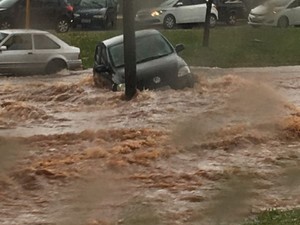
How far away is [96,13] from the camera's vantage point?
208cm

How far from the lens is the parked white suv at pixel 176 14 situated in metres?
1.54

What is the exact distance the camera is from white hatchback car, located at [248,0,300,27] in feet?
4.92

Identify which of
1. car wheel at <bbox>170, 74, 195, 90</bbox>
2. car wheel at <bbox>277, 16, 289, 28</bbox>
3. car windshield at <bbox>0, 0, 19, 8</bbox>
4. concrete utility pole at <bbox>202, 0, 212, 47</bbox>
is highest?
car windshield at <bbox>0, 0, 19, 8</bbox>

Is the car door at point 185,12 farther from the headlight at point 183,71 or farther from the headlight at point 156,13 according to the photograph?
the headlight at point 183,71

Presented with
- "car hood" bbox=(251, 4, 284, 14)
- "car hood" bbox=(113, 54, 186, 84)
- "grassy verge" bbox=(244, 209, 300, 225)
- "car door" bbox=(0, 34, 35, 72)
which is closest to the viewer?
"car hood" bbox=(251, 4, 284, 14)

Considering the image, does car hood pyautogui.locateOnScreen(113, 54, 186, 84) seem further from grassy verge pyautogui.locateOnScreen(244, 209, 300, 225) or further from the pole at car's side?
the pole at car's side

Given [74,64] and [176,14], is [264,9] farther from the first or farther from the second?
[74,64]

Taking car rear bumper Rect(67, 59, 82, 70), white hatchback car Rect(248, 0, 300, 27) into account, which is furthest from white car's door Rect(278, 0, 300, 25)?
car rear bumper Rect(67, 59, 82, 70)

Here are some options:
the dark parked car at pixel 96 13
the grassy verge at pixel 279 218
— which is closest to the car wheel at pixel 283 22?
the dark parked car at pixel 96 13

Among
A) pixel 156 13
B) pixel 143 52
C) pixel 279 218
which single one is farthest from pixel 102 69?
pixel 156 13

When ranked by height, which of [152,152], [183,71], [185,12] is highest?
[185,12]

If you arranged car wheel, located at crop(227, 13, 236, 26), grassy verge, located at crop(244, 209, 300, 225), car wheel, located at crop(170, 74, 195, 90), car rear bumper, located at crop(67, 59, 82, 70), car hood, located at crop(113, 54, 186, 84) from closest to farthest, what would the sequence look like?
car wheel, located at crop(227, 13, 236, 26) → grassy verge, located at crop(244, 209, 300, 225) → car wheel, located at crop(170, 74, 195, 90) → car hood, located at crop(113, 54, 186, 84) → car rear bumper, located at crop(67, 59, 82, 70)

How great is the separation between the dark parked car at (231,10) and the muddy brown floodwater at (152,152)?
34 cm

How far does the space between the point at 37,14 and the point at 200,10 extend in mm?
720
